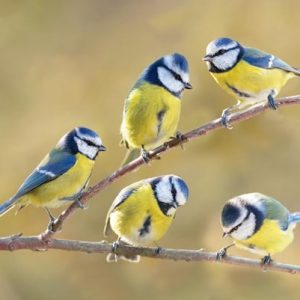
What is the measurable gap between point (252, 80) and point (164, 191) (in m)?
0.41

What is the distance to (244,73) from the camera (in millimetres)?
2082

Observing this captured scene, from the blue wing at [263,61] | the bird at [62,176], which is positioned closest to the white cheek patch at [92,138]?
the bird at [62,176]

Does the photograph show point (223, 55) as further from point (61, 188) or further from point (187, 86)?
point (61, 188)

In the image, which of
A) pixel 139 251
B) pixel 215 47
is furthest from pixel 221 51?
pixel 139 251

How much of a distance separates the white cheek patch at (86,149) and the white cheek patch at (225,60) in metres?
0.45

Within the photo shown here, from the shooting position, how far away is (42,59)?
335 cm

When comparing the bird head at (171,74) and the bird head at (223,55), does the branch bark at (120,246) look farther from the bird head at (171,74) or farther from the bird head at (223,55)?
the bird head at (223,55)

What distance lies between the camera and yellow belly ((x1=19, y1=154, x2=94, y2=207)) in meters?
1.83

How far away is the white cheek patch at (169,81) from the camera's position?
1.90m

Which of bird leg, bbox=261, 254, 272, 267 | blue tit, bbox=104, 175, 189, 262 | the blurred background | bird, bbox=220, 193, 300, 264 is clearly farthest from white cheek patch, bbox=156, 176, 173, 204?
the blurred background

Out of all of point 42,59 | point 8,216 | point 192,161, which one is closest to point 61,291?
point 8,216

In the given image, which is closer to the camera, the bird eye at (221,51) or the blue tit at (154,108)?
the blue tit at (154,108)

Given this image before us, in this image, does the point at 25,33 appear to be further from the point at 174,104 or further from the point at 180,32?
the point at 174,104

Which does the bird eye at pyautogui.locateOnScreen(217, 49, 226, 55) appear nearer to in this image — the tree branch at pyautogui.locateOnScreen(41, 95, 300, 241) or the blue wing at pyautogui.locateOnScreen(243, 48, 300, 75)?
the blue wing at pyautogui.locateOnScreen(243, 48, 300, 75)
